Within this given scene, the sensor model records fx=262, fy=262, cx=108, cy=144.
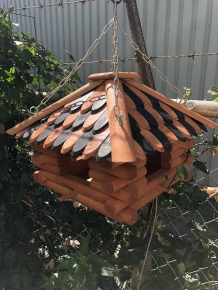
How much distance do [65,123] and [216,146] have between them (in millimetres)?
707

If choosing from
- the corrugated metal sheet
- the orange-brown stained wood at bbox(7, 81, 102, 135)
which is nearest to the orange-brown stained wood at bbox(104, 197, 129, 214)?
the orange-brown stained wood at bbox(7, 81, 102, 135)

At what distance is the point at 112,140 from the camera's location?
0.64m

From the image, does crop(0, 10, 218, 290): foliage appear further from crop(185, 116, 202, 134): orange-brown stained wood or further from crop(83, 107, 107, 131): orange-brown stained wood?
crop(83, 107, 107, 131): orange-brown stained wood

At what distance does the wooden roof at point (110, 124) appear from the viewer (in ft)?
2.15

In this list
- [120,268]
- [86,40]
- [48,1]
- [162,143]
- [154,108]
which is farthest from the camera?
[48,1]

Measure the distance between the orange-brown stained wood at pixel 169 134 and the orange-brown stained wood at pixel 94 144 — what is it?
17cm

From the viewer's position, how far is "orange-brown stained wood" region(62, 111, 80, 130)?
0.80 meters

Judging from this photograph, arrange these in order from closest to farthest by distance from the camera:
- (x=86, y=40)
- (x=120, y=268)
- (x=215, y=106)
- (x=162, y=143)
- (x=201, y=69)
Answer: (x=162, y=143)
(x=215, y=106)
(x=120, y=268)
(x=201, y=69)
(x=86, y=40)

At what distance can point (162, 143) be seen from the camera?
28.2 inches

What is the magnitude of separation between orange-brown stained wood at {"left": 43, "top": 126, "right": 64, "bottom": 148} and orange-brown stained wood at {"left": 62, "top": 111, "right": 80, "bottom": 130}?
1 centimetres

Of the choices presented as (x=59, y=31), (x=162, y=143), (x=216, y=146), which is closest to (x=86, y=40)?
(x=59, y=31)

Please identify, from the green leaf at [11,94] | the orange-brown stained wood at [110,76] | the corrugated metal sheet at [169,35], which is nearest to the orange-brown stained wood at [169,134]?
the orange-brown stained wood at [110,76]

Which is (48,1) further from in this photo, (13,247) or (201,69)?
(13,247)

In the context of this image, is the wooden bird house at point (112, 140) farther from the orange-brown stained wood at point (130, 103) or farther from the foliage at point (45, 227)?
the foliage at point (45, 227)
